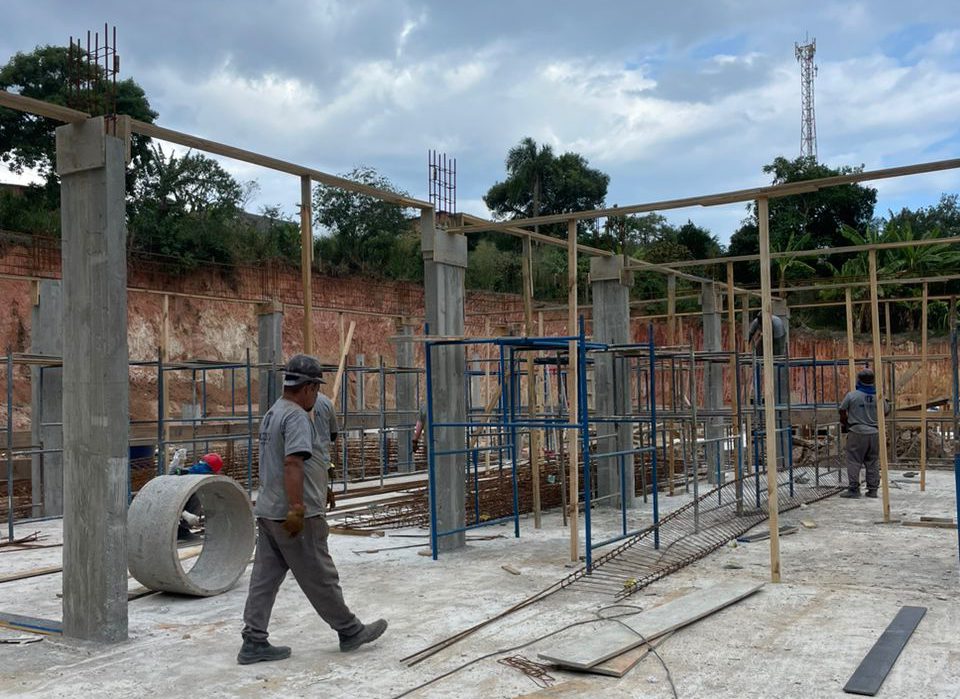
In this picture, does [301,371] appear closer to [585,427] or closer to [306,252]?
[306,252]

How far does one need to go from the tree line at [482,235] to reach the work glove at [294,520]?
77.5 ft

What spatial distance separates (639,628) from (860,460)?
25.9ft

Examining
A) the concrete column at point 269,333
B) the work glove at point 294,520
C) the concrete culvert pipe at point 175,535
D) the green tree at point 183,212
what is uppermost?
the green tree at point 183,212

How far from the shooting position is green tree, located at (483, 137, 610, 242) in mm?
40312

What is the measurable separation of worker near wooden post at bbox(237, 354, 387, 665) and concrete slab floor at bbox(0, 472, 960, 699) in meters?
0.19

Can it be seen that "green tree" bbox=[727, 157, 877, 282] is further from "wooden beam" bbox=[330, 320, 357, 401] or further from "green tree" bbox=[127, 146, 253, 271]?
"wooden beam" bbox=[330, 320, 357, 401]

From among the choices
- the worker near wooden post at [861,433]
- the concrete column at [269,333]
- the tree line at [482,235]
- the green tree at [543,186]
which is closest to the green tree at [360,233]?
the tree line at [482,235]

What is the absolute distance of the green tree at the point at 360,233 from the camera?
34866 millimetres

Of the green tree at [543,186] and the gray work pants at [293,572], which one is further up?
the green tree at [543,186]

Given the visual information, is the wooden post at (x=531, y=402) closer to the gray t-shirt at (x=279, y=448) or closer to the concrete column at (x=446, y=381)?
the concrete column at (x=446, y=381)

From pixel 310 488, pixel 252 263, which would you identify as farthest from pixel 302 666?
pixel 252 263

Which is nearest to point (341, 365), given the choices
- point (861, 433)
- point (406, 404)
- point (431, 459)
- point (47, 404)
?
point (431, 459)

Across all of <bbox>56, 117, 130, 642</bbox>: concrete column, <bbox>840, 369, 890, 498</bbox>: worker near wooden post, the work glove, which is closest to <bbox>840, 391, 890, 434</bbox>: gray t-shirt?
<bbox>840, 369, 890, 498</bbox>: worker near wooden post

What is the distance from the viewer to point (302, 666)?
17.3 ft
